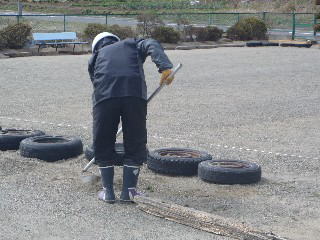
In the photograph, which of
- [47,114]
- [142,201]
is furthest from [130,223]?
[47,114]

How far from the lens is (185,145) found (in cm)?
1093

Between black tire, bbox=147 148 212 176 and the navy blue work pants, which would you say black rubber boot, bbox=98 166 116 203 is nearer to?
the navy blue work pants

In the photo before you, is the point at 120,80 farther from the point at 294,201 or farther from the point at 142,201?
the point at 294,201

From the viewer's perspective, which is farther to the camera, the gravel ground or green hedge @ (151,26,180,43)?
green hedge @ (151,26,180,43)

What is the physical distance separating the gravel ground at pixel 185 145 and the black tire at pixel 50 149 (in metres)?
0.12

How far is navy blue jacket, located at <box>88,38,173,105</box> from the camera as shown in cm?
742

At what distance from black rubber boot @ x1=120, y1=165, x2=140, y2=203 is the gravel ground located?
18 cm

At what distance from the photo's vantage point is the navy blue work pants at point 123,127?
24.6 ft

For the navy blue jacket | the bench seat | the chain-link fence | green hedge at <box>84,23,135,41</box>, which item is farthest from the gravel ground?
the chain-link fence

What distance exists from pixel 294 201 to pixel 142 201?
161 centimetres

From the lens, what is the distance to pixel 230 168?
336 inches

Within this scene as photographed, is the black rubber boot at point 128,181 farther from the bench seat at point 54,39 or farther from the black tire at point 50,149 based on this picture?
the bench seat at point 54,39

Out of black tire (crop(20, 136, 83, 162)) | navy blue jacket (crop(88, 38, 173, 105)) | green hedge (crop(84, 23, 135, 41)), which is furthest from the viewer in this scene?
green hedge (crop(84, 23, 135, 41))

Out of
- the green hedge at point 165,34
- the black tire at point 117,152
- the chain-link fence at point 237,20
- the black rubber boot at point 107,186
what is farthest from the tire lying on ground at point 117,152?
the chain-link fence at point 237,20
